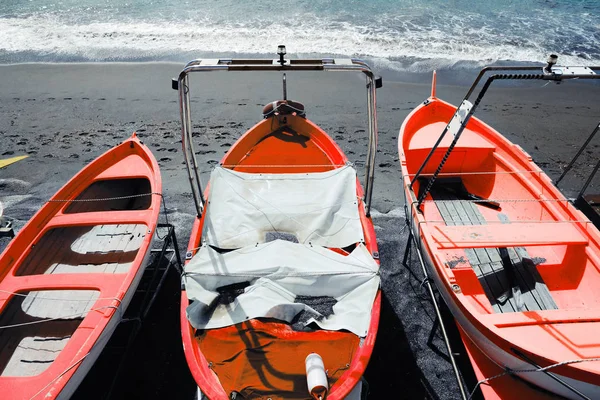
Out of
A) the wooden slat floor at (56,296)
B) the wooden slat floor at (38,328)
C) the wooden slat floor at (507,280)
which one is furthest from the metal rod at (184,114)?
the wooden slat floor at (507,280)

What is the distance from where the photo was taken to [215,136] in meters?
10.0

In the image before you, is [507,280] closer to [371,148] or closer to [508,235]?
[508,235]

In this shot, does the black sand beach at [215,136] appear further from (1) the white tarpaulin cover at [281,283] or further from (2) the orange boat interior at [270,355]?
(1) the white tarpaulin cover at [281,283]

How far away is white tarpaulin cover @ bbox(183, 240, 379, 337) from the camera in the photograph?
3.74 meters

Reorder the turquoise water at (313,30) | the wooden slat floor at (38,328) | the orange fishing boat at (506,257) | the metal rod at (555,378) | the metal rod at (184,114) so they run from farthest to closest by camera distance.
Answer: the turquoise water at (313,30) → the metal rod at (184,114) → the wooden slat floor at (38,328) → the orange fishing boat at (506,257) → the metal rod at (555,378)

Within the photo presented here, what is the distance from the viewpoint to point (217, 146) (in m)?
9.59

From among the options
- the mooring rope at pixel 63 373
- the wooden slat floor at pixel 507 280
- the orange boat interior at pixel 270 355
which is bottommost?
the wooden slat floor at pixel 507 280

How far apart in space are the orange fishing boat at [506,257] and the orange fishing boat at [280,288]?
3.48ft

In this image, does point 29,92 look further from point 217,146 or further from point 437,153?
point 437,153

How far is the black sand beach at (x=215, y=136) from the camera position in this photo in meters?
4.96

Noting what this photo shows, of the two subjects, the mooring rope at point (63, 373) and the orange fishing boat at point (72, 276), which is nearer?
the mooring rope at point (63, 373)

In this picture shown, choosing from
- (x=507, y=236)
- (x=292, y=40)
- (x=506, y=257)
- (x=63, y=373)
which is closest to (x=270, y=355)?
(x=63, y=373)

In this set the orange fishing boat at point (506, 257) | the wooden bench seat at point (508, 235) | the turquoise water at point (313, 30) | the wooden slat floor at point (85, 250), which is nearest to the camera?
the orange fishing boat at point (506, 257)

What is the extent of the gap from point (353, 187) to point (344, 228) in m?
0.70
